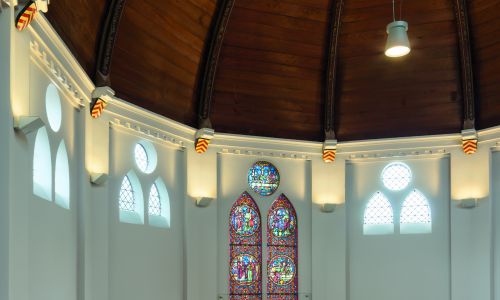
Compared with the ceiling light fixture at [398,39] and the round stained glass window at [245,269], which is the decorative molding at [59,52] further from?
the round stained glass window at [245,269]

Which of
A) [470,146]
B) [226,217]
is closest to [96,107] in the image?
[226,217]

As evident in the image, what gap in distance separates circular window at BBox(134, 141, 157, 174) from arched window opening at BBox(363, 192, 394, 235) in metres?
6.99

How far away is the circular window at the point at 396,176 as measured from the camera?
22.0 m

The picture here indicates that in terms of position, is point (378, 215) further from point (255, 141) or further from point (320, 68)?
point (320, 68)

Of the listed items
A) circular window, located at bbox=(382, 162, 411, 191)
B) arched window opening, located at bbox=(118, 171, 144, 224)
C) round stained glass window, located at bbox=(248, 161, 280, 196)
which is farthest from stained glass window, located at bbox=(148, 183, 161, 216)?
circular window, located at bbox=(382, 162, 411, 191)

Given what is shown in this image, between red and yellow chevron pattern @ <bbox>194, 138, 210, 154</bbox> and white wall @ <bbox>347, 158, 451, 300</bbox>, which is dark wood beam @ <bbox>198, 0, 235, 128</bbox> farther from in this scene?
white wall @ <bbox>347, 158, 451, 300</bbox>

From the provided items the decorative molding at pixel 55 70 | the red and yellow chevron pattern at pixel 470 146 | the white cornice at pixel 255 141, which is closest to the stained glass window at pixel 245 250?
the white cornice at pixel 255 141

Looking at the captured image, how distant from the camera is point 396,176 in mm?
22188

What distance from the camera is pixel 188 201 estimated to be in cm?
2019

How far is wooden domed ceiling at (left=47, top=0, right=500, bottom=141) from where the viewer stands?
20.0m

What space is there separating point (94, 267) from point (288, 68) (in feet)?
29.9

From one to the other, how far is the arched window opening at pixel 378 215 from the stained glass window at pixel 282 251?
2227 millimetres

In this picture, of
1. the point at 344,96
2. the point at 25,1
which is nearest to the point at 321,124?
the point at 344,96

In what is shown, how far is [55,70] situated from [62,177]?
7.32ft
